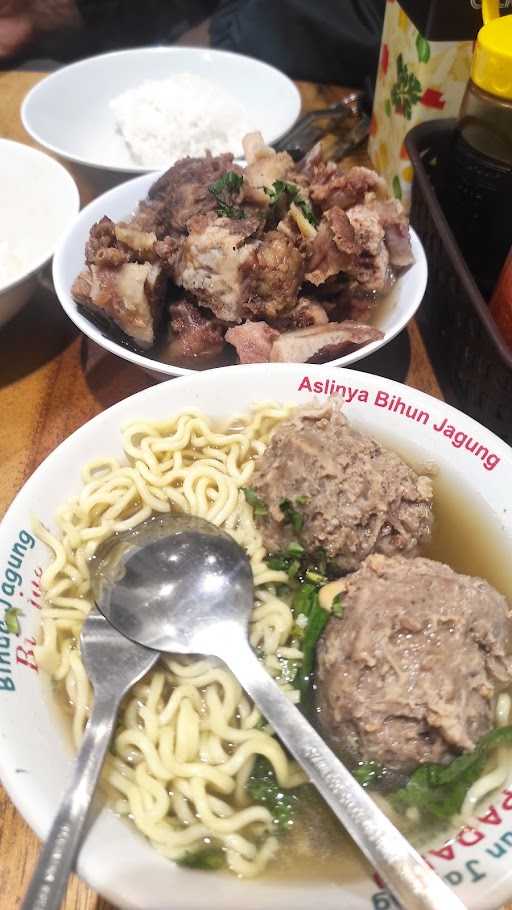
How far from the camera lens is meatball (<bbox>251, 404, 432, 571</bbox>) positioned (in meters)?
1.21

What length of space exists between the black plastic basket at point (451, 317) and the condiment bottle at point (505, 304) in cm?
4

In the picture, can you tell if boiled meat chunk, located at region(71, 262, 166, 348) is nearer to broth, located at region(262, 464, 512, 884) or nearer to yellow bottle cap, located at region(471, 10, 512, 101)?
broth, located at region(262, 464, 512, 884)

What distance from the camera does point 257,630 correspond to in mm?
1191

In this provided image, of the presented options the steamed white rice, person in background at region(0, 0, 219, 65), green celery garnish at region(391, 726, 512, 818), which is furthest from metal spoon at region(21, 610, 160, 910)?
person in background at region(0, 0, 219, 65)

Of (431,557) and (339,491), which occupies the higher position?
(339,491)

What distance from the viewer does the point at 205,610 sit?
1.15 meters

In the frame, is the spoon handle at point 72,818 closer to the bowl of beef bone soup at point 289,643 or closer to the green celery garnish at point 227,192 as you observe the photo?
the bowl of beef bone soup at point 289,643

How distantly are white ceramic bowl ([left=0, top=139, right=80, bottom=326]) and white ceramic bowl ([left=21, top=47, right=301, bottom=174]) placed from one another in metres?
0.23

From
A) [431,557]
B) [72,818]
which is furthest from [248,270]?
[72,818]

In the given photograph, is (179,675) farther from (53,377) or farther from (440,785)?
(53,377)

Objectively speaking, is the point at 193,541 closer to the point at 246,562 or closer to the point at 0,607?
the point at 246,562

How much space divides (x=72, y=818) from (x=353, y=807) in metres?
0.35

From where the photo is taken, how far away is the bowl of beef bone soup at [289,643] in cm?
93

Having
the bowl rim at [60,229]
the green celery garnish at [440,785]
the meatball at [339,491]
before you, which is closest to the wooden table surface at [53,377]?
the bowl rim at [60,229]
